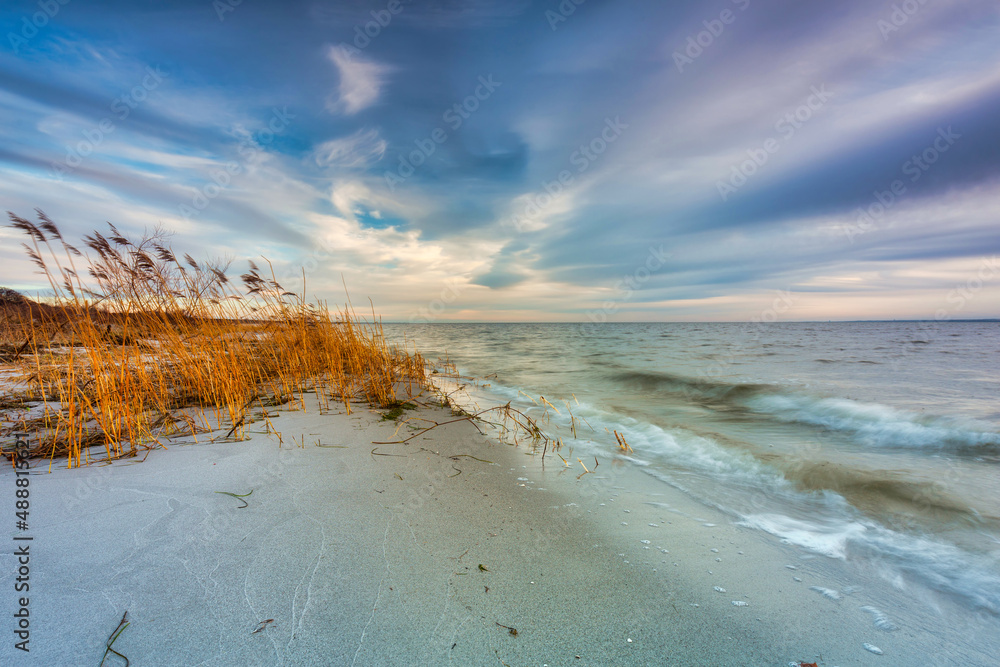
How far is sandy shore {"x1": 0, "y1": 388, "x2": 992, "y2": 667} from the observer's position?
50.1 inches

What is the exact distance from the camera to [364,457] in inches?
118

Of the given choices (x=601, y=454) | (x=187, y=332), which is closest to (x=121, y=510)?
(x=187, y=332)

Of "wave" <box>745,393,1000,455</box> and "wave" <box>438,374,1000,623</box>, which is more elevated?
"wave" <box>438,374,1000,623</box>

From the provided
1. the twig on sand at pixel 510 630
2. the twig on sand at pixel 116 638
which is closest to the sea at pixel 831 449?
the twig on sand at pixel 510 630

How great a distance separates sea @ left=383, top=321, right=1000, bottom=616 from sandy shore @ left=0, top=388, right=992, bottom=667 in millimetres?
478

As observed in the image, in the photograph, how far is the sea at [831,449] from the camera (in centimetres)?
219

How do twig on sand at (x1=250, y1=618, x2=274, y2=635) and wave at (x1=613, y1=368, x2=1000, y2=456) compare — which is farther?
wave at (x1=613, y1=368, x2=1000, y2=456)

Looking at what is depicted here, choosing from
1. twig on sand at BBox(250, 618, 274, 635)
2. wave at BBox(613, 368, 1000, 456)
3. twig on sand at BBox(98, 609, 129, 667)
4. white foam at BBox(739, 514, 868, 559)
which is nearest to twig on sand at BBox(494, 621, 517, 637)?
twig on sand at BBox(250, 618, 274, 635)

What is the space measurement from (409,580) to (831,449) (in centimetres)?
482

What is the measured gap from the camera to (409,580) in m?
1.58

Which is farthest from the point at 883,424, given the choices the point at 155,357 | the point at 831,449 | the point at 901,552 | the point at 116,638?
the point at 155,357

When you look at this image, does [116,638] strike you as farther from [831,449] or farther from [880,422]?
[880,422]

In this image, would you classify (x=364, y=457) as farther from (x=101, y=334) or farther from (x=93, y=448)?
→ (x=101, y=334)

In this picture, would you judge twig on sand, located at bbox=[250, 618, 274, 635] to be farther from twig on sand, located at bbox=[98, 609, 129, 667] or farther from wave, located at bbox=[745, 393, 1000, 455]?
wave, located at bbox=[745, 393, 1000, 455]
